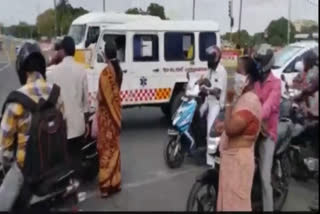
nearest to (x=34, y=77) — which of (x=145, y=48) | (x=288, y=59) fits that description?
(x=145, y=48)

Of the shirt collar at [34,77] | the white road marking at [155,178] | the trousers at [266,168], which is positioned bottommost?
the white road marking at [155,178]

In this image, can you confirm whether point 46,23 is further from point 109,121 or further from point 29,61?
point 29,61

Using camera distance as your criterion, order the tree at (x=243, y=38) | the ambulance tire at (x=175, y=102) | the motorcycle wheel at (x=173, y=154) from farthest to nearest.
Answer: the ambulance tire at (x=175, y=102)
the tree at (x=243, y=38)
the motorcycle wheel at (x=173, y=154)

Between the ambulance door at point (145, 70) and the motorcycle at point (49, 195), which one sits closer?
the motorcycle at point (49, 195)

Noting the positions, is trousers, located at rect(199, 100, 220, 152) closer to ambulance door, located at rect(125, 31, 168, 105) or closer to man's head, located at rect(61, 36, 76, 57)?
man's head, located at rect(61, 36, 76, 57)

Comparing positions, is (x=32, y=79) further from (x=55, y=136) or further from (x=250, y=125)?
(x=250, y=125)

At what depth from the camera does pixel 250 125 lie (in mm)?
3738

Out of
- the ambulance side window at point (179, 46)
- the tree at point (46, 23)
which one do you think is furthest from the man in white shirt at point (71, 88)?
the tree at point (46, 23)

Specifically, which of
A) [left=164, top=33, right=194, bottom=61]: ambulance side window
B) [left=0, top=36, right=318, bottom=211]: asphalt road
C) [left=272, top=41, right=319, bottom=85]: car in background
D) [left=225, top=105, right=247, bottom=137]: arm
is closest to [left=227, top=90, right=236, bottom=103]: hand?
[left=225, top=105, right=247, bottom=137]: arm

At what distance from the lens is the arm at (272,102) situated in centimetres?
455

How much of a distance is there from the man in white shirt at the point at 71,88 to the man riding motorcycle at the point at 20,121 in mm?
1812

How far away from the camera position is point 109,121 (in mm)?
5715

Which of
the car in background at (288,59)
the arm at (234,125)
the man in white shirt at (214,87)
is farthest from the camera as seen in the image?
the car in background at (288,59)

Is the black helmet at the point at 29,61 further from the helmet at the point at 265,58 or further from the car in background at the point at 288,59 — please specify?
the car in background at the point at 288,59
